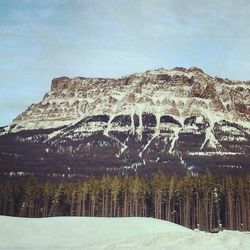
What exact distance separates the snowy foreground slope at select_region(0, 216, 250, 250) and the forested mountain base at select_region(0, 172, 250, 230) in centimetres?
6289

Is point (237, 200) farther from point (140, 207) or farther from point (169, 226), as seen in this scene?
point (169, 226)

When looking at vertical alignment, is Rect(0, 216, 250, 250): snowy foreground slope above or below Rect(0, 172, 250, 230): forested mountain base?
below

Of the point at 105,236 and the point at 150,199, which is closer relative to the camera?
the point at 105,236

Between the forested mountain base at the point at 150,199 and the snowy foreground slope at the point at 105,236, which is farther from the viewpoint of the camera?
the forested mountain base at the point at 150,199

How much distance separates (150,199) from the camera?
145 m

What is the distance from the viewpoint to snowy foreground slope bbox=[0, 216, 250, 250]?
44125mm

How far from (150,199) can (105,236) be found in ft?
280

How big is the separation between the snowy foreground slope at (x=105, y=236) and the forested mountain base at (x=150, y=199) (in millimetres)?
62892

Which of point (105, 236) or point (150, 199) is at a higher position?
point (150, 199)

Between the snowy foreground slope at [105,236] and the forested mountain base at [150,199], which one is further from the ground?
the forested mountain base at [150,199]

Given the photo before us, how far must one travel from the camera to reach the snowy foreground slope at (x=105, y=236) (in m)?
44.1

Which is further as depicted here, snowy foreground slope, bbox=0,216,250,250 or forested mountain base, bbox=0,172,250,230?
forested mountain base, bbox=0,172,250,230

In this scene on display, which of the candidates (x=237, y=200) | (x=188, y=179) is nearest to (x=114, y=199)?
(x=188, y=179)

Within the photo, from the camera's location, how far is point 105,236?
6016 centimetres
